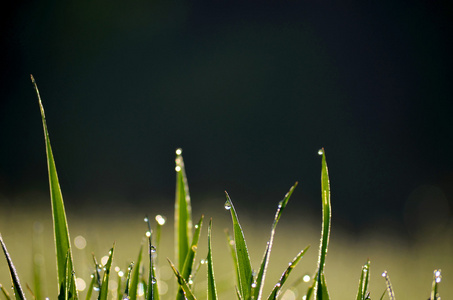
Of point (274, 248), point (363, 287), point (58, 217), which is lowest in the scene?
point (363, 287)

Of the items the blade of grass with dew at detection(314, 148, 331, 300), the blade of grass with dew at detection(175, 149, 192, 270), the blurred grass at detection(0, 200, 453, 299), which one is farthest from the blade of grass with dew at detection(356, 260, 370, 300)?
the blurred grass at detection(0, 200, 453, 299)

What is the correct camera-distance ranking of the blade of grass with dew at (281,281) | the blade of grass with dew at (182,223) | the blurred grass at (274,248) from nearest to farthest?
the blade of grass with dew at (281,281) → the blade of grass with dew at (182,223) → the blurred grass at (274,248)

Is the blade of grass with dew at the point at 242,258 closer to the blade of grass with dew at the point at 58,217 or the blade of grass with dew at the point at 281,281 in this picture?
the blade of grass with dew at the point at 281,281

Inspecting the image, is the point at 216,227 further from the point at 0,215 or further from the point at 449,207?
the point at 449,207

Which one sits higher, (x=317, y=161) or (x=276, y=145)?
(x=276, y=145)

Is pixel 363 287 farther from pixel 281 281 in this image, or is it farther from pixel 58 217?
pixel 58 217

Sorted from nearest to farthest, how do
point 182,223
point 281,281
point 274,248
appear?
point 281,281, point 182,223, point 274,248

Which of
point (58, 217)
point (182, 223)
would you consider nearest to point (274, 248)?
point (182, 223)

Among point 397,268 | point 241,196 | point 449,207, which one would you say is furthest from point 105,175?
point 449,207

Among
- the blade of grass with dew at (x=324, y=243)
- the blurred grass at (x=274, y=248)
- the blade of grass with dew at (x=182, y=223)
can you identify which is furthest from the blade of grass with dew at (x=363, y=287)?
the blurred grass at (x=274, y=248)
